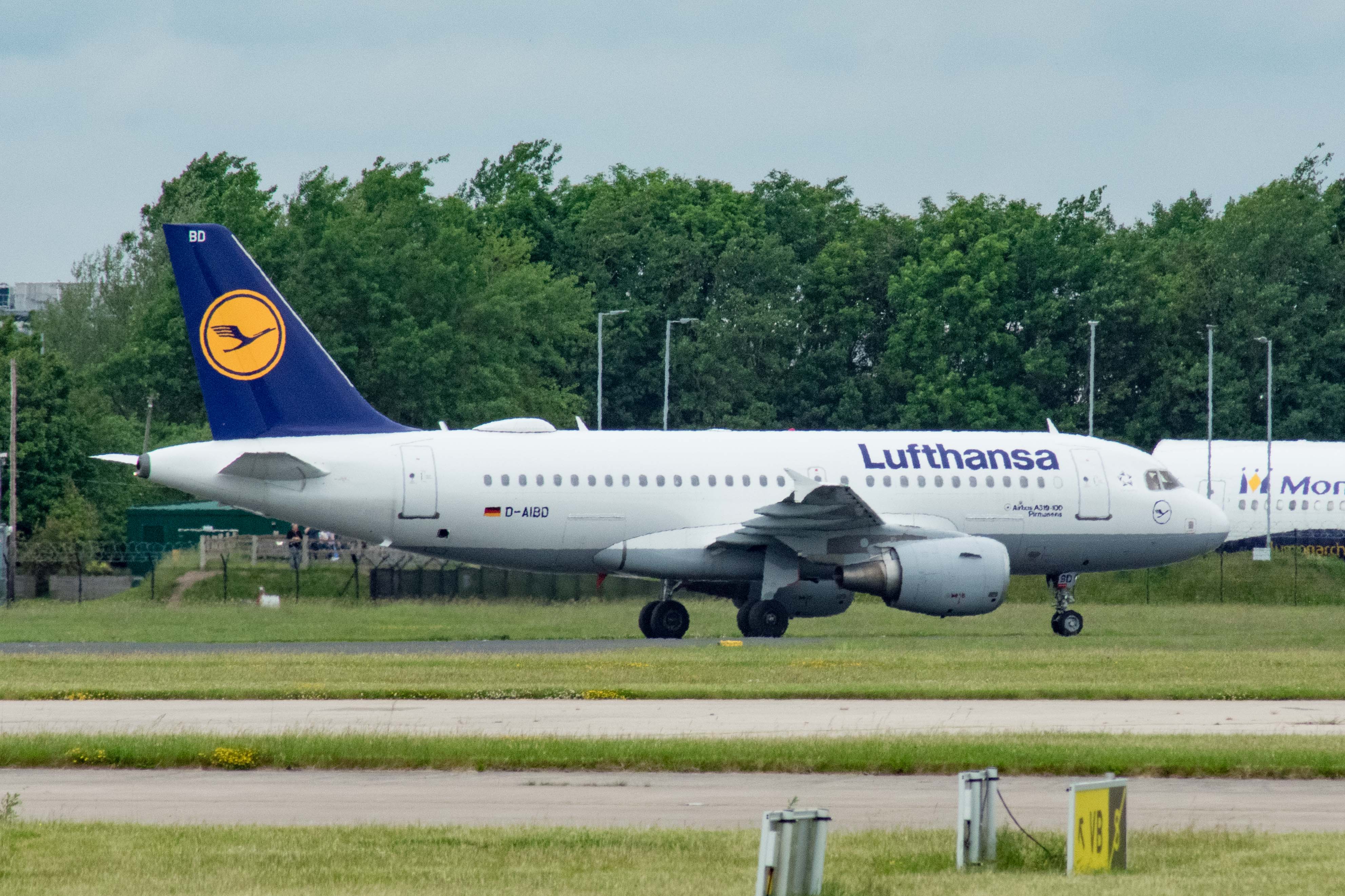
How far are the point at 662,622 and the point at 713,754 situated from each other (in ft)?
59.4

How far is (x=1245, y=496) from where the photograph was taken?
6194 cm

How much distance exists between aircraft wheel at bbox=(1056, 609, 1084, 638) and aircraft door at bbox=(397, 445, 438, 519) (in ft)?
38.6

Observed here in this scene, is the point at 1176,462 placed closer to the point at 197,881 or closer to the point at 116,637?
the point at 116,637

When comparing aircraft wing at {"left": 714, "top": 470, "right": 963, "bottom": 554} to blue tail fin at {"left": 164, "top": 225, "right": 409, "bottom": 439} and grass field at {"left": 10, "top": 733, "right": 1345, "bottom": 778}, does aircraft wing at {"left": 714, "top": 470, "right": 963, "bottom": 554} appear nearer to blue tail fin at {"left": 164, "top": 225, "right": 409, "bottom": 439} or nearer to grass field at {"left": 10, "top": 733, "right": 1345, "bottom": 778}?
blue tail fin at {"left": 164, "top": 225, "right": 409, "bottom": 439}

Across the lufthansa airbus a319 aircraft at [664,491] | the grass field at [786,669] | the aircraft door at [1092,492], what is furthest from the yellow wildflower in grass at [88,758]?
the aircraft door at [1092,492]

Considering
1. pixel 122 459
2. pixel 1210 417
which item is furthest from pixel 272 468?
pixel 1210 417

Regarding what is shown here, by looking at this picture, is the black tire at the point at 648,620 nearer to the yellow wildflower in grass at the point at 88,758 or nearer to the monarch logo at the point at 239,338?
the monarch logo at the point at 239,338

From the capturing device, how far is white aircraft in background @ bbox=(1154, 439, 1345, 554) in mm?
61500

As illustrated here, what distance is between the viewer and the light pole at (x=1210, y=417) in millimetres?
61406

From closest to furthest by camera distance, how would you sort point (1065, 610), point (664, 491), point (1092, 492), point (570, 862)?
point (570, 862) → point (664, 491) → point (1065, 610) → point (1092, 492)

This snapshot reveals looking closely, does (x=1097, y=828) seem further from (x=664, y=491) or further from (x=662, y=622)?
(x=662, y=622)

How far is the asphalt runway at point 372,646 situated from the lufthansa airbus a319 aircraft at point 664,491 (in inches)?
53.8

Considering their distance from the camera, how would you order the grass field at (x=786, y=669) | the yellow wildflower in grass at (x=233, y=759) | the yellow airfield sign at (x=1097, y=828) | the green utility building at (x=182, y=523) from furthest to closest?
1. the green utility building at (x=182, y=523)
2. the grass field at (x=786, y=669)
3. the yellow wildflower in grass at (x=233, y=759)
4. the yellow airfield sign at (x=1097, y=828)

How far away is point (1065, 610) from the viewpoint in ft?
118
